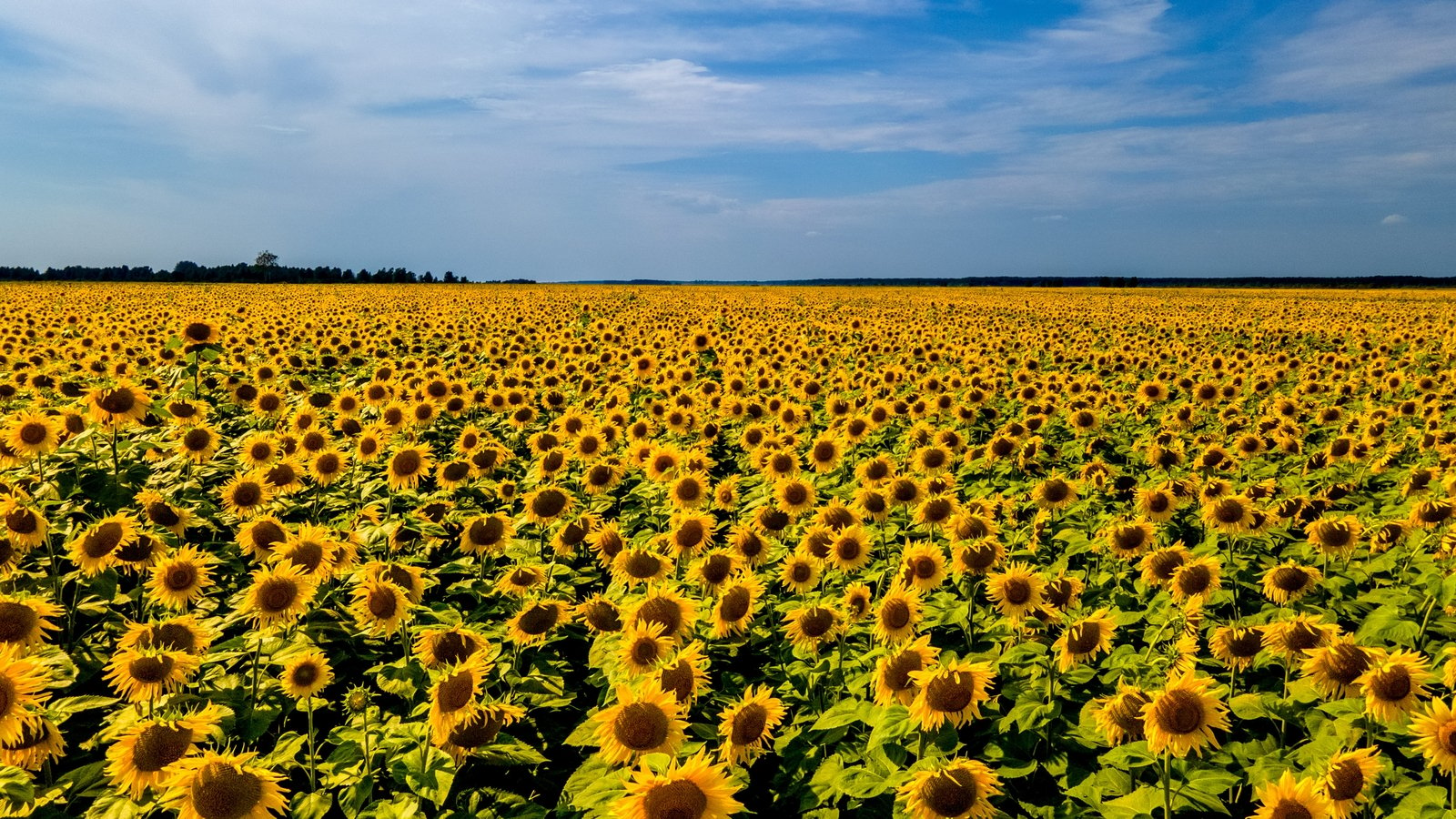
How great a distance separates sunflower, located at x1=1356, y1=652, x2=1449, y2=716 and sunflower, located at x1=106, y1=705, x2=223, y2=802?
467 centimetres

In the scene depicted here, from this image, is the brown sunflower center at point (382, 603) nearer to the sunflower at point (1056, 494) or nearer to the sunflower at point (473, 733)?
the sunflower at point (473, 733)

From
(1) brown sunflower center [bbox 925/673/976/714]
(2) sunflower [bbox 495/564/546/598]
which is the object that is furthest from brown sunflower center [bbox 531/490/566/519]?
(1) brown sunflower center [bbox 925/673/976/714]

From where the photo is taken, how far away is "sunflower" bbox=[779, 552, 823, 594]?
192 inches

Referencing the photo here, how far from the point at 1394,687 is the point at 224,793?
4.54 m

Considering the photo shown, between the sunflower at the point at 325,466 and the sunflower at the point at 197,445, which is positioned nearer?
the sunflower at the point at 325,466

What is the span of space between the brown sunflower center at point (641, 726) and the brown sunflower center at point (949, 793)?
1058mm

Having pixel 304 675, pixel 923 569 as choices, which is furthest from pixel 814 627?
pixel 304 675

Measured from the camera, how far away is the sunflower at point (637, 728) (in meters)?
3.04

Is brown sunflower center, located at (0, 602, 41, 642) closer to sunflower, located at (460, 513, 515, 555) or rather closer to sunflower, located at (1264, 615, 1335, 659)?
sunflower, located at (460, 513, 515, 555)

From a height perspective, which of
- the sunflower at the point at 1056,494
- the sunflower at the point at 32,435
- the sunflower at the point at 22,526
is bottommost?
the sunflower at the point at 1056,494

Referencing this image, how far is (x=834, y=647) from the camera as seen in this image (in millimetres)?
4684

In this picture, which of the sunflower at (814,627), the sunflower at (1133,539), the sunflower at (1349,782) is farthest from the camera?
the sunflower at (1133,539)

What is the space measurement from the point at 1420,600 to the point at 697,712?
4381mm

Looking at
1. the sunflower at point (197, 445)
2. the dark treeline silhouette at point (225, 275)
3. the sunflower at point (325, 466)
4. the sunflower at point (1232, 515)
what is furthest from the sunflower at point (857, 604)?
the dark treeline silhouette at point (225, 275)
